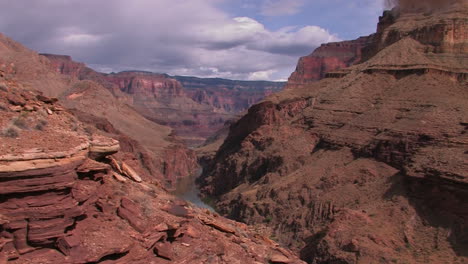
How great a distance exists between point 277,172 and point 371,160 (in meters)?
13.8

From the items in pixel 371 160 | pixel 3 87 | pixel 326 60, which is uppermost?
pixel 326 60

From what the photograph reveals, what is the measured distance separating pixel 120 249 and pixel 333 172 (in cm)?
4160

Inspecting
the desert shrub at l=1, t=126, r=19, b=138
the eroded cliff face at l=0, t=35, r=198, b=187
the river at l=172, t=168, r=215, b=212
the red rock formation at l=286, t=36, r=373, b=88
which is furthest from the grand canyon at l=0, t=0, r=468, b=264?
the red rock formation at l=286, t=36, r=373, b=88

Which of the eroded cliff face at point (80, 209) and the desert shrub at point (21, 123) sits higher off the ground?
the desert shrub at point (21, 123)

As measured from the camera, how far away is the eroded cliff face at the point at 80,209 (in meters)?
14.9

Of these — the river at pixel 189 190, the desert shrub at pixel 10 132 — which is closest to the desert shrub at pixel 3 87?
the desert shrub at pixel 10 132

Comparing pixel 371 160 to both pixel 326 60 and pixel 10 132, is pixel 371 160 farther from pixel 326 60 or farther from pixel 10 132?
pixel 326 60

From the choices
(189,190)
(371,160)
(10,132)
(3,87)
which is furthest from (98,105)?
(10,132)

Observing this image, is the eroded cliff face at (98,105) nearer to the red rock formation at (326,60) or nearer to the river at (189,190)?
the river at (189,190)

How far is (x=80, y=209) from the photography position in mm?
16188

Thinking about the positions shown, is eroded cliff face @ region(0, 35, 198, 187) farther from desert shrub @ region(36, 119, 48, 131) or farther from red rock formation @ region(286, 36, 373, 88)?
desert shrub @ region(36, 119, 48, 131)

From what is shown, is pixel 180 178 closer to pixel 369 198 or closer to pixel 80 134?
pixel 369 198

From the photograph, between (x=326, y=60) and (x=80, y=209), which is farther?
(x=326, y=60)

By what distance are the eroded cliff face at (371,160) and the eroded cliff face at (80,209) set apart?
21231 millimetres
